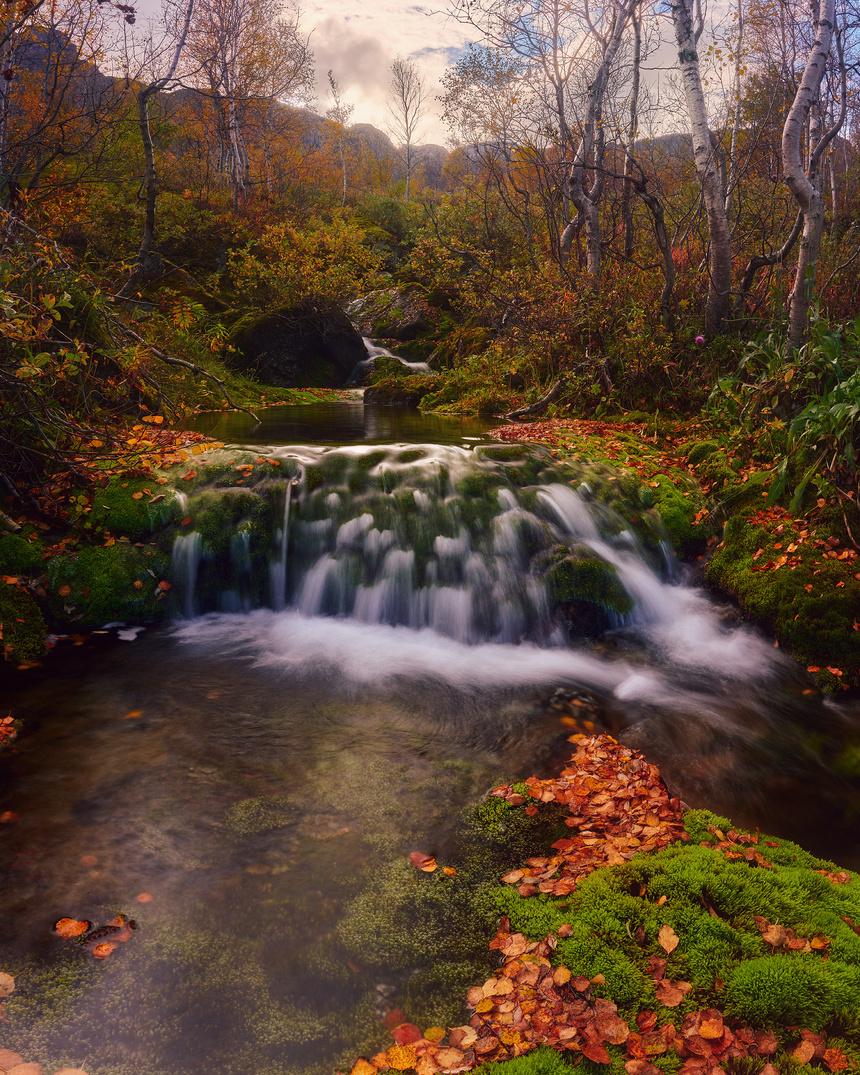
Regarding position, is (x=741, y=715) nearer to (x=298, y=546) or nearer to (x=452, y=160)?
(x=298, y=546)

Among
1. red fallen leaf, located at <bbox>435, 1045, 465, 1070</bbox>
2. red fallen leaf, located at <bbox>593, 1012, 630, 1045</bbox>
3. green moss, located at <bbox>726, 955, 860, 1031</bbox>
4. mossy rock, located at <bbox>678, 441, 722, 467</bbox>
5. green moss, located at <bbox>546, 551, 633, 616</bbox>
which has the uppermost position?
mossy rock, located at <bbox>678, 441, 722, 467</bbox>

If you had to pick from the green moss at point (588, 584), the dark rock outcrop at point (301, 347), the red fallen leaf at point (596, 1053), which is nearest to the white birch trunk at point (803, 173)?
the green moss at point (588, 584)

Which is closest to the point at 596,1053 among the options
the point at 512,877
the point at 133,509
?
the point at 512,877

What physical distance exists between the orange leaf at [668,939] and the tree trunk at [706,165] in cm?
956

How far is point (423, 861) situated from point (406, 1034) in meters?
0.88

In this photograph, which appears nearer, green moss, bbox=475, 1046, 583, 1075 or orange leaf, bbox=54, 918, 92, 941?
green moss, bbox=475, 1046, 583, 1075

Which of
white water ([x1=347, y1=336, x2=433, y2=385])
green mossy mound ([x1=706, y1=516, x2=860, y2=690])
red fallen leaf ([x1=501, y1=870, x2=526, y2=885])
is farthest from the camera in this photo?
white water ([x1=347, y1=336, x2=433, y2=385])

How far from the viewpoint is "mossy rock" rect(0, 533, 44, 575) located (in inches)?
218

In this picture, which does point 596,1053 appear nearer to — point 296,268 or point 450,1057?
point 450,1057

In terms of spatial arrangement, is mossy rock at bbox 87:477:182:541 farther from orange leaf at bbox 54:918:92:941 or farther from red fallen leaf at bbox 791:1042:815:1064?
red fallen leaf at bbox 791:1042:815:1064

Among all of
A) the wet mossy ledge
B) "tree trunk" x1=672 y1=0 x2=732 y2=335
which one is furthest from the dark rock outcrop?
"tree trunk" x1=672 y1=0 x2=732 y2=335

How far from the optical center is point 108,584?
230 inches

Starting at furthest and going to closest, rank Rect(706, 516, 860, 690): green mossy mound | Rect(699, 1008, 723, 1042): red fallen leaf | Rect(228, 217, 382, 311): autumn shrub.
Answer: Rect(228, 217, 382, 311): autumn shrub, Rect(706, 516, 860, 690): green mossy mound, Rect(699, 1008, 723, 1042): red fallen leaf

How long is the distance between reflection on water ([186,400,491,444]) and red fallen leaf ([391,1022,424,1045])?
756 centimetres
